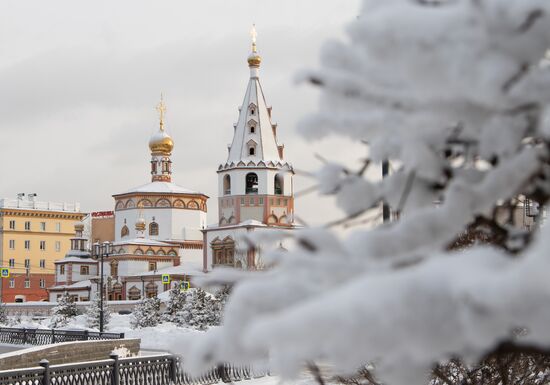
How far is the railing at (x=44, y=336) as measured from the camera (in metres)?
24.5

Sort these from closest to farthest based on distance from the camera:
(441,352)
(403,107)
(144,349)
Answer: (441,352), (403,107), (144,349)

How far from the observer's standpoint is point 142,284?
57969mm

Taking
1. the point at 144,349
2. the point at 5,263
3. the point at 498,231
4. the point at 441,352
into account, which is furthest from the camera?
the point at 5,263

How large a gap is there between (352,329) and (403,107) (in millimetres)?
640

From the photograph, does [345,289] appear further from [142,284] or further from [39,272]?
[39,272]

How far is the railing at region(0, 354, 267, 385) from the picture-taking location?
12.7 m

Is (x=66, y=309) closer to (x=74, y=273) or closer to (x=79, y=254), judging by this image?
(x=74, y=273)

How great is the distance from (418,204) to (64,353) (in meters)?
17.6

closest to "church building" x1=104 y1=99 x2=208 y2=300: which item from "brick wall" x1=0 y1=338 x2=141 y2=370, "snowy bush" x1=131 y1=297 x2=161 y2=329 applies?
"snowy bush" x1=131 y1=297 x2=161 y2=329

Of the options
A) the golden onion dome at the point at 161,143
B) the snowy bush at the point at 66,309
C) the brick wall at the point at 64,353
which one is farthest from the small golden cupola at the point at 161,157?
the brick wall at the point at 64,353

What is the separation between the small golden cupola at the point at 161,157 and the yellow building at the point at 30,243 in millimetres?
14176

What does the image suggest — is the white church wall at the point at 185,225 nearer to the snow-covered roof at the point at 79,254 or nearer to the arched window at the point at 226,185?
the snow-covered roof at the point at 79,254

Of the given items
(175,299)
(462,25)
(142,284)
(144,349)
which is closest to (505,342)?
(462,25)

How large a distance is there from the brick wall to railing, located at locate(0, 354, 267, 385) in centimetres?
129
